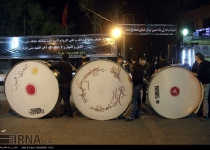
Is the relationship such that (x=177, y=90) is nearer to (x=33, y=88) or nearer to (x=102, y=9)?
→ (x=33, y=88)

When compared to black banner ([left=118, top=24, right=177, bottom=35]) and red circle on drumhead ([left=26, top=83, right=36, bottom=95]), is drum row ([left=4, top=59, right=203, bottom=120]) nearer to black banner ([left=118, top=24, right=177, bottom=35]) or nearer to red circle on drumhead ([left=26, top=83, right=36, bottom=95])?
red circle on drumhead ([left=26, top=83, right=36, bottom=95])

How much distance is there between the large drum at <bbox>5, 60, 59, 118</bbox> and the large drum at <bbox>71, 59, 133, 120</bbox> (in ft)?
2.41

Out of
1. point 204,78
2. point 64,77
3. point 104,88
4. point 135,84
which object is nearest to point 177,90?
point 204,78

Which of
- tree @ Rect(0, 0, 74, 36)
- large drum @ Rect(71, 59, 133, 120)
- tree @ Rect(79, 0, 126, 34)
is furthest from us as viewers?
tree @ Rect(79, 0, 126, 34)

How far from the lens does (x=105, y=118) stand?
788 cm

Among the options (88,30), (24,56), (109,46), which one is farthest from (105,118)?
(88,30)

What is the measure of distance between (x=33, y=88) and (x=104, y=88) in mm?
1832

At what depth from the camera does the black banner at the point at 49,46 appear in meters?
19.0

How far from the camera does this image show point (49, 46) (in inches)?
765

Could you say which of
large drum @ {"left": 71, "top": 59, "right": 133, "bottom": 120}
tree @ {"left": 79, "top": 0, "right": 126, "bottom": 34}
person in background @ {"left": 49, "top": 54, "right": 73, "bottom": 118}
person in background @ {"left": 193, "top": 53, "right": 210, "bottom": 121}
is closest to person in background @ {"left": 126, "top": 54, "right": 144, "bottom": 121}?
large drum @ {"left": 71, "top": 59, "right": 133, "bottom": 120}

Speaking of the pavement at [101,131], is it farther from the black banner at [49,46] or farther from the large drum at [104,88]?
the black banner at [49,46]

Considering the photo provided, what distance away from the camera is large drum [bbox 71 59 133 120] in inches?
307

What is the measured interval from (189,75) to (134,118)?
1.77 m

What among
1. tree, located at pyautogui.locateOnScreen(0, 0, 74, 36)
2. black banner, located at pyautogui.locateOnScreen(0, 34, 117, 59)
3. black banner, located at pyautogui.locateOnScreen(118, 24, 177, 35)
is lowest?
black banner, located at pyautogui.locateOnScreen(0, 34, 117, 59)
